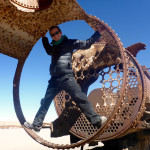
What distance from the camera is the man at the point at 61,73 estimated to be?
9.23 feet

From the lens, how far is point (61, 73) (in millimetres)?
2914

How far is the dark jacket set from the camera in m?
2.91

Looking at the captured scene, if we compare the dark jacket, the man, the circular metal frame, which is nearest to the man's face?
the man

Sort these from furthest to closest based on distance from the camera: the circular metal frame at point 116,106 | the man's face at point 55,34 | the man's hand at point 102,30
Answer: the man's face at point 55,34
the man's hand at point 102,30
the circular metal frame at point 116,106

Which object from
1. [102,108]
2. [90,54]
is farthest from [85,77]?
[102,108]

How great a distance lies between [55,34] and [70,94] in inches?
42.7

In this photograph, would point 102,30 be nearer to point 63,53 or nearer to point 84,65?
point 63,53

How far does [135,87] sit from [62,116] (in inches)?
68.1

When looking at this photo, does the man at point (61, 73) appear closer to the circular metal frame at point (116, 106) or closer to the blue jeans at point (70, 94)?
the blue jeans at point (70, 94)

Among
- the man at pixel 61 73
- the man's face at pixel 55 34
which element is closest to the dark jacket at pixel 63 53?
the man at pixel 61 73

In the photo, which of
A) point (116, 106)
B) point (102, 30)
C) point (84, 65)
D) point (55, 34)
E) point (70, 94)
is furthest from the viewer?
point (84, 65)

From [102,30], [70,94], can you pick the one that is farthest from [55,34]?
[70,94]

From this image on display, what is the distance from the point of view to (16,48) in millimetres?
3504

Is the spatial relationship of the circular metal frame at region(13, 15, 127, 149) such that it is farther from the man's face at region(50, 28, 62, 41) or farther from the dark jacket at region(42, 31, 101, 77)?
the man's face at region(50, 28, 62, 41)
